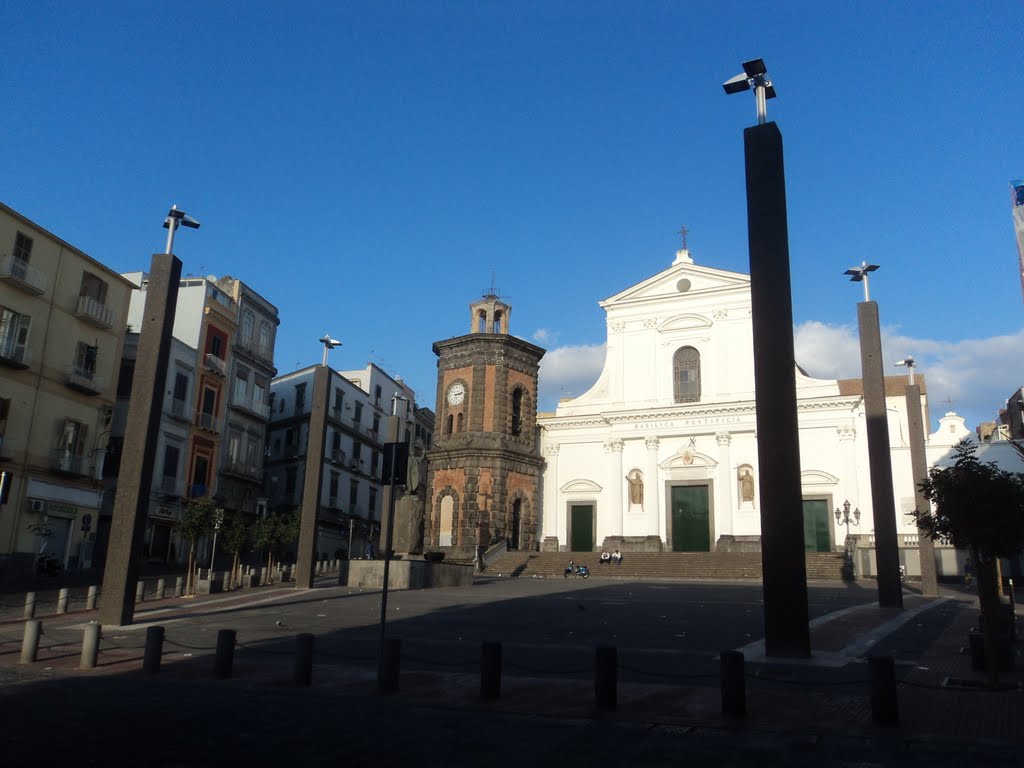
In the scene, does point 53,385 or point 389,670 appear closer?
point 389,670

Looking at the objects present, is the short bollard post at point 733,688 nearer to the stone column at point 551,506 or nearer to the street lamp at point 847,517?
the street lamp at point 847,517

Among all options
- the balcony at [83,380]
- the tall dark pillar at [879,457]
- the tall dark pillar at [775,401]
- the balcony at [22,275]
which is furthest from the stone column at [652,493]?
the tall dark pillar at [775,401]

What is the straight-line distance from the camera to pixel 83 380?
33.1m

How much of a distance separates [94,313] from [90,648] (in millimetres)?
26008

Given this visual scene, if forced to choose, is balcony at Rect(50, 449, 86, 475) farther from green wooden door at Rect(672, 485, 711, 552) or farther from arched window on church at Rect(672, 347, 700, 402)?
arched window on church at Rect(672, 347, 700, 402)

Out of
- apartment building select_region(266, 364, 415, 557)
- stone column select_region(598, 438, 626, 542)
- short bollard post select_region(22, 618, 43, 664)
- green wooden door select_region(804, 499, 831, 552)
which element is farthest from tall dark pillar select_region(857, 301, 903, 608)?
apartment building select_region(266, 364, 415, 557)

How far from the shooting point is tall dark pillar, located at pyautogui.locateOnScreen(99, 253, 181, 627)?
16.9 metres

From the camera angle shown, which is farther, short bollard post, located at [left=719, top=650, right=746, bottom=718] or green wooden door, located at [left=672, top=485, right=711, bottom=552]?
green wooden door, located at [left=672, top=485, right=711, bottom=552]

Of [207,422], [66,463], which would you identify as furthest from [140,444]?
[207,422]

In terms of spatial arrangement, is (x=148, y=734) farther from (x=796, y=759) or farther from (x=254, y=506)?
(x=254, y=506)

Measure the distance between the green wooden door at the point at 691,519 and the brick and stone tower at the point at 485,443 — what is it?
27.9ft

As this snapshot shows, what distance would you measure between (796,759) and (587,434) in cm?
4237

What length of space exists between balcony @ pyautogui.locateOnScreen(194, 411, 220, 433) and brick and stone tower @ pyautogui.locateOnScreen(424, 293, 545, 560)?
12205mm

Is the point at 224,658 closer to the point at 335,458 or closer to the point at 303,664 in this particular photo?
the point at 303,664
